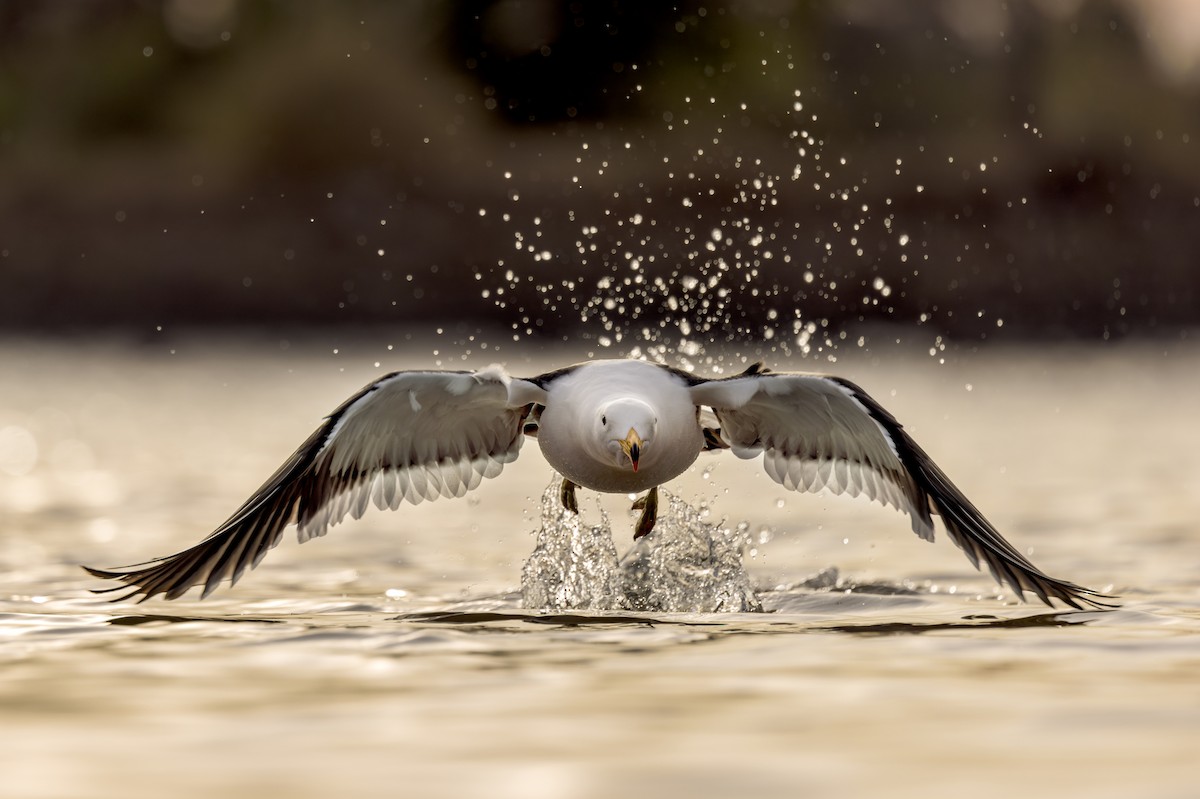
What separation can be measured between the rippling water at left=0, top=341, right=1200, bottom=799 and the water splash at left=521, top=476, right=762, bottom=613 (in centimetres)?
13

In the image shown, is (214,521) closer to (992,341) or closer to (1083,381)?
(1083,381)

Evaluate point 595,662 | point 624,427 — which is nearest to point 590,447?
point 624,427

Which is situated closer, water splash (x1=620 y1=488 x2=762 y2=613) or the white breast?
the white breast

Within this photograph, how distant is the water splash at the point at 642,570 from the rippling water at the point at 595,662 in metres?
0.13

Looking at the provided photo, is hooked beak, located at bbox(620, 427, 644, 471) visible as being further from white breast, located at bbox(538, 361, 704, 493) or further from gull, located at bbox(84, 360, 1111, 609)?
white breast, located at bbox(538, 361, 704, 493)

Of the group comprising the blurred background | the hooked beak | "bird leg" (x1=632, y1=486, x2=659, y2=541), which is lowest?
"bird leg" (x1=632, y1=486, x2=659, y2=541)

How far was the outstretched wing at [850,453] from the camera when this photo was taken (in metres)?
8.17

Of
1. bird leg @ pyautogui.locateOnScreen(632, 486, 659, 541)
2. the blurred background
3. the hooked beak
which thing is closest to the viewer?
the hooked beak

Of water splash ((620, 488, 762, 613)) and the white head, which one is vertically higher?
the white head

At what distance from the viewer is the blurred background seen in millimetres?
34250

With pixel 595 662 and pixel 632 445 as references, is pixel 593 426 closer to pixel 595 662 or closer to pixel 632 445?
pixel 632 445

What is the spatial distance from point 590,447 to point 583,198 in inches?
1073

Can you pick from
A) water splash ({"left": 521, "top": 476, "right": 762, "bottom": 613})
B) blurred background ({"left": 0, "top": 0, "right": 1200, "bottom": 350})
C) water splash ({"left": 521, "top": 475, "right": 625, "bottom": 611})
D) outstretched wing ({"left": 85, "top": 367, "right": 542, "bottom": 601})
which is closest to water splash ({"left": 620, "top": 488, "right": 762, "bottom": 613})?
water splash ({"left": 521, "top": 476, "right": 762, "bottom": 613})

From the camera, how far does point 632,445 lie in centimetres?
794
